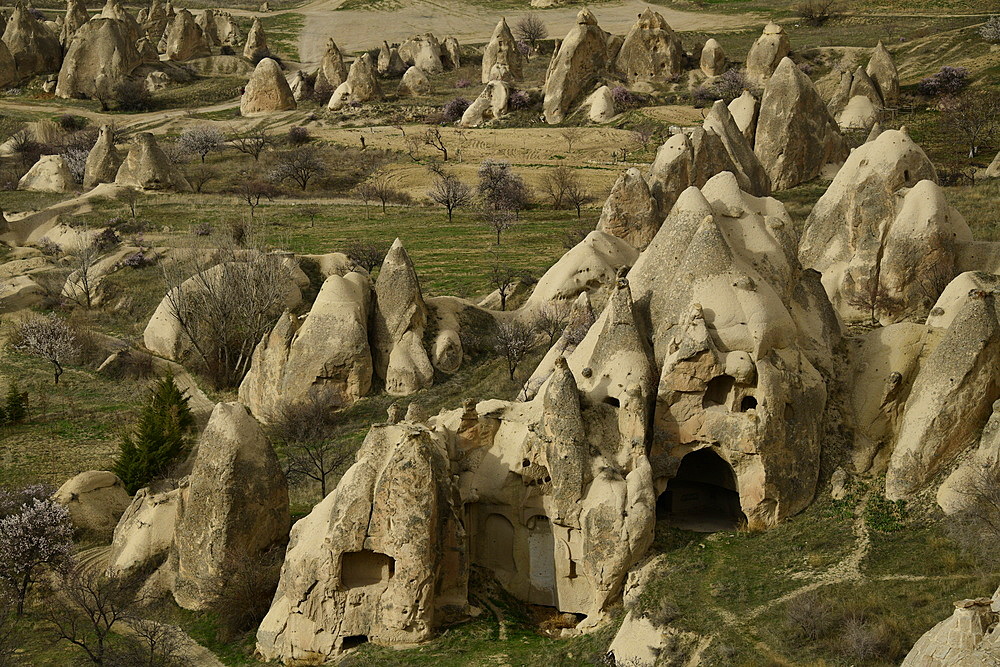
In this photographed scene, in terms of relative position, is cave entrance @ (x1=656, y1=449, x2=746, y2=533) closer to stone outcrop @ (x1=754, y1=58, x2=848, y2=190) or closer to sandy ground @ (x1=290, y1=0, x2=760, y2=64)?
stone outcrop @ (x1=754, y1=58, x2=848, y2=190)

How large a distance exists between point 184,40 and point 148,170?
50674mm

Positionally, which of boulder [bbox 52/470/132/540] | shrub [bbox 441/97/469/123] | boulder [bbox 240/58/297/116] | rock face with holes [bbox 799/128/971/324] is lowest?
boulder [bbox 52/470/132/540]

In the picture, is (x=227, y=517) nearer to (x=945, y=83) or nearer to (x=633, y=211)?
(x=633, y=211)

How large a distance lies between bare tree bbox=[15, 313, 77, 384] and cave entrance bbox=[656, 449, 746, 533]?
91.1 ft

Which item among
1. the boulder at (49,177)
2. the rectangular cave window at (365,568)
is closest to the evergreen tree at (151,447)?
the rectangular cave window at (365,568)

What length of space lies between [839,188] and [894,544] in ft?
62.1

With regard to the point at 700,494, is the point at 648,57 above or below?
above

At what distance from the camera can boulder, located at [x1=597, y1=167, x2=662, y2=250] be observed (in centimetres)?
5103

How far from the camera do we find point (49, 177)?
7919 cm

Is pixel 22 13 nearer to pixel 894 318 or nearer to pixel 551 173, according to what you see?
pixel 551 173

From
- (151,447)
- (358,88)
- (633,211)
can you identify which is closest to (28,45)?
(358,88)

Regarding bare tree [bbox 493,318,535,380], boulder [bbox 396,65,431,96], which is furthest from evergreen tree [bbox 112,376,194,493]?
boulder [bbox 396,65,431,96]

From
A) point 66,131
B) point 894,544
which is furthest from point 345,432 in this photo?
point 66,131

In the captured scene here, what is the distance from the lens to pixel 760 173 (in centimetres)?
5747
